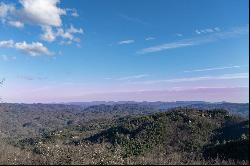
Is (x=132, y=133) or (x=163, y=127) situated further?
(x=132, y=133)

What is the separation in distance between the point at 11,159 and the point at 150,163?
8.92 meters

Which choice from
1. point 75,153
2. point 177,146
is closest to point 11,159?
point 75,153

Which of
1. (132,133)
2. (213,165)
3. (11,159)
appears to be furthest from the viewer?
(132,133)

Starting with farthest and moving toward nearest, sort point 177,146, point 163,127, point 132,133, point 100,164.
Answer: point 132,133 < point 163,127 < point 177,146 < point 100,164

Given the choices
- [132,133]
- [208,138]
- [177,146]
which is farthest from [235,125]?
[132,133]

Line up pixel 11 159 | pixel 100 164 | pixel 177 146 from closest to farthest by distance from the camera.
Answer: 1. pixel 100 164
2. pixel 11 159
3. pixel 177 146

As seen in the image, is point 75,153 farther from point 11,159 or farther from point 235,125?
point 235,125

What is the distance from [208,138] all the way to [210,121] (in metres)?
8.91

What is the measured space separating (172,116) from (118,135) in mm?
10310

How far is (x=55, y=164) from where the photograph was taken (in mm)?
20594

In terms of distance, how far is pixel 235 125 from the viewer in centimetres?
5984

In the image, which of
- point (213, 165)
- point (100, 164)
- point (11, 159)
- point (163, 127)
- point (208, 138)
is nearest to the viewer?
point (213, 165)

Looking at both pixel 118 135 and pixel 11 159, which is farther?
pixel 118 135

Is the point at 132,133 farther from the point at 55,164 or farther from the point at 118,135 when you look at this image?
the point at 55,164
